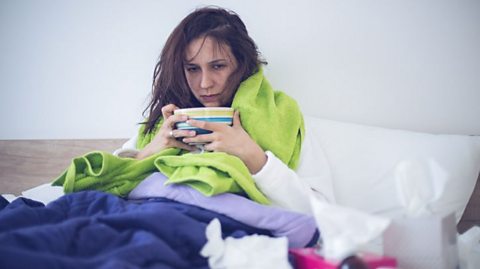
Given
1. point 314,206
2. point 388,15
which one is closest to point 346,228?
point 314,206

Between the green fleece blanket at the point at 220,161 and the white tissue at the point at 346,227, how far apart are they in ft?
0.80

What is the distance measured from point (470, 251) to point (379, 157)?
293 mm

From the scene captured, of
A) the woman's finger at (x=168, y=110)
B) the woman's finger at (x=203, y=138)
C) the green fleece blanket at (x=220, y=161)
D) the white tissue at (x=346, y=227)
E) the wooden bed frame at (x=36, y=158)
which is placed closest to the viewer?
the white tissue at (x=346, y=227)

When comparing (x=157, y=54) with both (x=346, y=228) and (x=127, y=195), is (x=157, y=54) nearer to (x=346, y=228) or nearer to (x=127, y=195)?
(x=127, y=195)

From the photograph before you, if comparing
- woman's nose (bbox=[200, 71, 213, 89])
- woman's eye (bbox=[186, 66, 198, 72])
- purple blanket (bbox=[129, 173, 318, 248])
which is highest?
woman's eye (bbox=[186, 66, 198, 72])

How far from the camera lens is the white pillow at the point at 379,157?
809mm

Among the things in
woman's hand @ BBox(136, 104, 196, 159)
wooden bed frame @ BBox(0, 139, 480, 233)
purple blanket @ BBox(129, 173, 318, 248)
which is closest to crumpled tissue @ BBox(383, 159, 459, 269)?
purple blanket @ BBox(129, 173, 318, 248)

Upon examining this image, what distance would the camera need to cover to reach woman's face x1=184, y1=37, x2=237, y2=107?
92cm

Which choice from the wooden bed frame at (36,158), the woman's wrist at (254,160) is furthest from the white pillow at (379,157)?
the wooden bed frame at (36,158)

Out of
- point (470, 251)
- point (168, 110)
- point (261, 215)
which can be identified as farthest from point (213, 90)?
point (470, 251)

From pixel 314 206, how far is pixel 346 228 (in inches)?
1.8

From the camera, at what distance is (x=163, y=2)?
118cm

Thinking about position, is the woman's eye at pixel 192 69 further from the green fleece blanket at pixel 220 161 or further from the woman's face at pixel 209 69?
the green fleece blanket at pixel 220 161

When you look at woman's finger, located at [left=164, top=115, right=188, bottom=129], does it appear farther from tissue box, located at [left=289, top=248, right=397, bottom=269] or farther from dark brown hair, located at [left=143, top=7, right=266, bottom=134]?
tissue box, located at [left=289, top=248, right=397, bottom=269]
